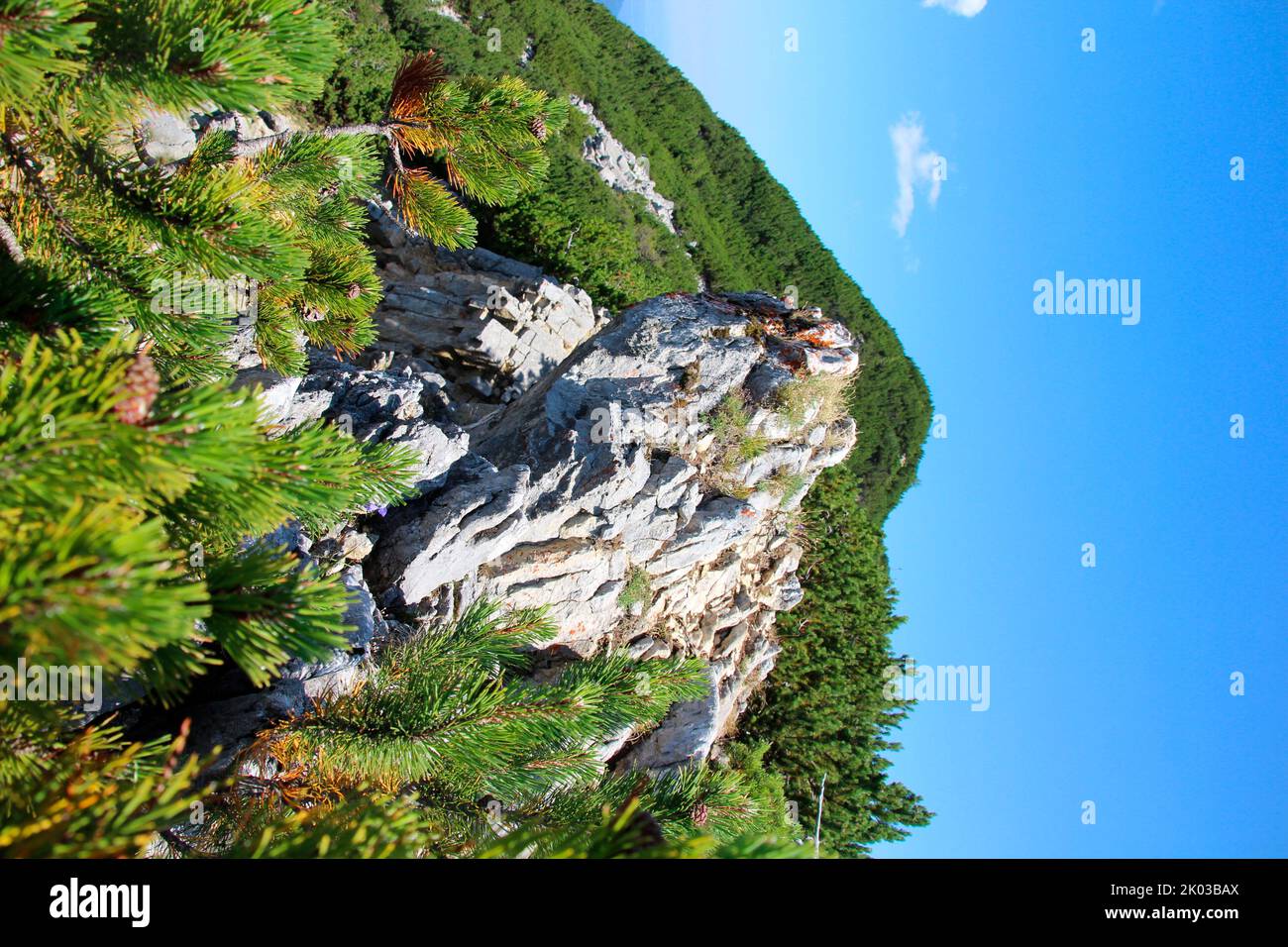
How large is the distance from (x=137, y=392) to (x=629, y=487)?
797cm

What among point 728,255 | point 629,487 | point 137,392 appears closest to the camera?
point 137,392

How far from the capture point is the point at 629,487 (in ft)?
30.2

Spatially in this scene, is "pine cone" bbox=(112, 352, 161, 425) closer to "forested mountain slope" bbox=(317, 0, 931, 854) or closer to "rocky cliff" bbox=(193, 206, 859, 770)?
"rocky cliff" bbox=(193, 206, 859, 770)

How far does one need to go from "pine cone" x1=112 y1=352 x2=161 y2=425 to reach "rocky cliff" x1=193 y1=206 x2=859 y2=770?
154 inches

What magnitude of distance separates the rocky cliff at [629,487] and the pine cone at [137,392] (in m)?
3.92

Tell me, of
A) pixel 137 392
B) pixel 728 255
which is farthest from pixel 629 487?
pixel 728 255

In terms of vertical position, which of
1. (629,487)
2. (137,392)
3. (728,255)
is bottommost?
(137,392)

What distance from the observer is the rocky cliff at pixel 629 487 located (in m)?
7.04

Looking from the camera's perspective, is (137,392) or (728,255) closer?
(137,392)

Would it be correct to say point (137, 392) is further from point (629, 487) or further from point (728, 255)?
point (728, 255)

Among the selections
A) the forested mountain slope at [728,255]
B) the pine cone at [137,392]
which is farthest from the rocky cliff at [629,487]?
the pine cone at [137,392]

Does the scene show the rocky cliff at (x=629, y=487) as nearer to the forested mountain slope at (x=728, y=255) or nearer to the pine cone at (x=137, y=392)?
the forested mountain slope at (x=728, y=255)
